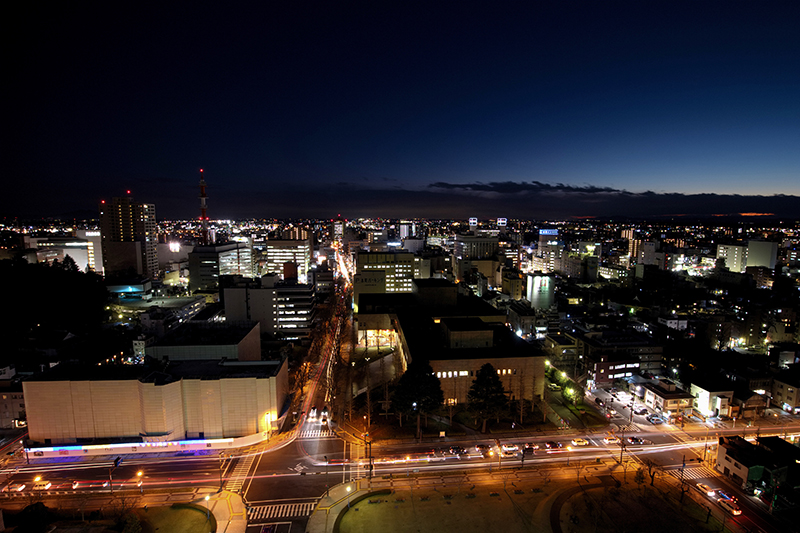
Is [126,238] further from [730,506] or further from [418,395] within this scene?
[730,506]

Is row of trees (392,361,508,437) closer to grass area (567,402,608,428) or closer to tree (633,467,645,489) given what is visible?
grass area (567,402,608,428)

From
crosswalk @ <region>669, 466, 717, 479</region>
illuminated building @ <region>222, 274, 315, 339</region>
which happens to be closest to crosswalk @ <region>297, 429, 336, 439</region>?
crosswalk @ <region>669, 466, 717, 479</region>

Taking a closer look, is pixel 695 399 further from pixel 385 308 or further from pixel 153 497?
pixel 153 497

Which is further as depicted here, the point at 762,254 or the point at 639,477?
the point at 762,254

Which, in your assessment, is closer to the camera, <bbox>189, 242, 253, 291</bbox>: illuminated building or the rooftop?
the rooftop

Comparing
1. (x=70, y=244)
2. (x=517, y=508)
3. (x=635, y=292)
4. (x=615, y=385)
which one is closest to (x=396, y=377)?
(x=517, y=508)

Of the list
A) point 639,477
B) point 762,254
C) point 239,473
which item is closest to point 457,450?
point 639,477

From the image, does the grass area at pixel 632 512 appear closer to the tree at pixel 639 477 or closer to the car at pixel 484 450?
the tree at pixel 639 477
